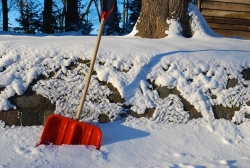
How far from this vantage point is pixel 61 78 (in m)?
3.16

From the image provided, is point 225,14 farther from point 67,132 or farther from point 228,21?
point 67,132

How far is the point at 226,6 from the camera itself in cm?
698

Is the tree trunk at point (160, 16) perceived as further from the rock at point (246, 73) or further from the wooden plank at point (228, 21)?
the wooden plank at point (228, 21)

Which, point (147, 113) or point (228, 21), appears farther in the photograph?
point (228, 21)

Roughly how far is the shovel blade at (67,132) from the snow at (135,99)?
0.09m

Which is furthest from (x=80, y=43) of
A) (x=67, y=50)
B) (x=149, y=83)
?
(x=149, y=83)

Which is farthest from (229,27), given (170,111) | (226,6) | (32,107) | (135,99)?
(32,107)

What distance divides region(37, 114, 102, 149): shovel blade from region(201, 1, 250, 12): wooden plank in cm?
502

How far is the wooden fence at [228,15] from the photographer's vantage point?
6973 mm

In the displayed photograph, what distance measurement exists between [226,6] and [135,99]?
184 inches

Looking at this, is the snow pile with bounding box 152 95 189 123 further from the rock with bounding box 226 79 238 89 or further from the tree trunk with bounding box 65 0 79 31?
the tree trunk with bounding box 65 0 79 31

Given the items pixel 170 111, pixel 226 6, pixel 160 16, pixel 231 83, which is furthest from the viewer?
pixel 226 6

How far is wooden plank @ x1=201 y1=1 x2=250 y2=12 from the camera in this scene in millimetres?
6938

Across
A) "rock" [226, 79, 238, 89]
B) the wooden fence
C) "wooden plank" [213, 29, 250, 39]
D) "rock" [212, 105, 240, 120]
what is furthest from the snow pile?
"wooden plank" [213, 29, 250, 39]
